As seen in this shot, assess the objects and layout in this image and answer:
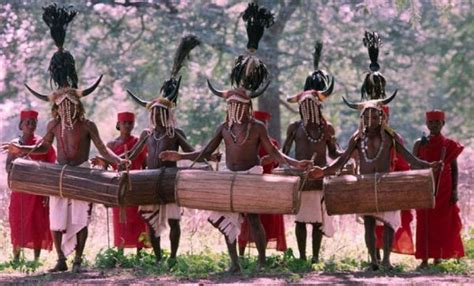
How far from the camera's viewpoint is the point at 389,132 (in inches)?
451

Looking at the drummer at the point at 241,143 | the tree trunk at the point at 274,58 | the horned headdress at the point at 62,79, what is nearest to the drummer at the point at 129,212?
the horned headdress at the point at 62,79

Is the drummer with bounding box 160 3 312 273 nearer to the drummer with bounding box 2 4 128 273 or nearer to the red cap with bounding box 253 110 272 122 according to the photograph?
the drummer with bounding box 2 4 128 273

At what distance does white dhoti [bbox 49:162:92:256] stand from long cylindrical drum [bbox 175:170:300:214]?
100cm

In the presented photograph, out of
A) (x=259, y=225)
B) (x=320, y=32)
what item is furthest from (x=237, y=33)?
(x=259, y=225)

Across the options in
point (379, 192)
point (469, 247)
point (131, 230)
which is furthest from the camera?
point (469, 247)

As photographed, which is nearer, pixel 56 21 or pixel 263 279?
pixel 263 279

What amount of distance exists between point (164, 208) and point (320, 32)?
1212 cm

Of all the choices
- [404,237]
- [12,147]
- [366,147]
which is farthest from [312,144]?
[12,147]

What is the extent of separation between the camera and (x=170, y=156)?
11.6 meters

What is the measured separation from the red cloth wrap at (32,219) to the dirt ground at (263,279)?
1242 millimetres

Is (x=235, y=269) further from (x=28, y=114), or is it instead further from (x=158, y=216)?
(x=28, y=114)

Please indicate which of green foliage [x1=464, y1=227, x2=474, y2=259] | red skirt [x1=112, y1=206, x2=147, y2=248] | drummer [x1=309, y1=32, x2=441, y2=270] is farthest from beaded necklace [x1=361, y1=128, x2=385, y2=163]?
red skirt [x1=112, y1=206, x2=147, y2=248]

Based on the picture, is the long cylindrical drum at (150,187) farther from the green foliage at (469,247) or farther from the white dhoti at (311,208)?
the green foliage at (469,247)

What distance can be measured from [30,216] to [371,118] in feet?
12.6
